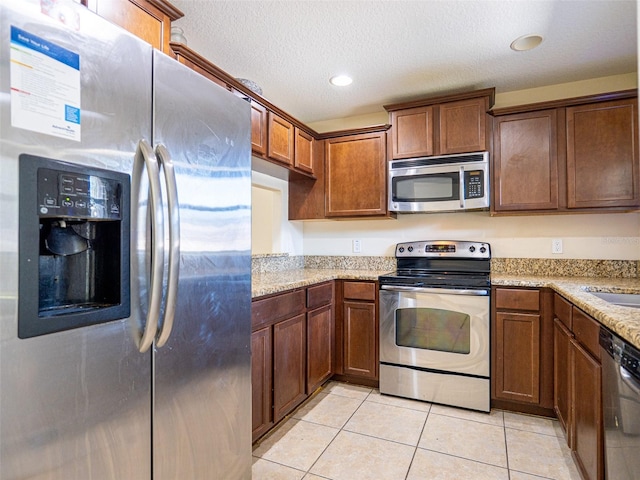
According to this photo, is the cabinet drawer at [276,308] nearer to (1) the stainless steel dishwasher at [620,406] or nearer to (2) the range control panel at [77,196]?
(2) the range control panel at [77,196]

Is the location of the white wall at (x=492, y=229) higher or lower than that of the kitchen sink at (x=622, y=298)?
higher

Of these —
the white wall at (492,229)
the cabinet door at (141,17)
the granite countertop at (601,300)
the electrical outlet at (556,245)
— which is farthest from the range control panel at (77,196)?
the electrical outlet at (556,245)

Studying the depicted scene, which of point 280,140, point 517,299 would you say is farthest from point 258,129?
point 517,299

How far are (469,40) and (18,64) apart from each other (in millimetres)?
2237

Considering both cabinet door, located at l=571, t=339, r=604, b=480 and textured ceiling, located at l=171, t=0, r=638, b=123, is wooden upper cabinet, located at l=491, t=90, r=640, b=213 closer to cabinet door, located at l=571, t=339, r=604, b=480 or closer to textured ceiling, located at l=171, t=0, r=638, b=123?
textured ceiling, located at l=171, t=0, r=638, b=123

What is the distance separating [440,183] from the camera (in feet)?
9.33

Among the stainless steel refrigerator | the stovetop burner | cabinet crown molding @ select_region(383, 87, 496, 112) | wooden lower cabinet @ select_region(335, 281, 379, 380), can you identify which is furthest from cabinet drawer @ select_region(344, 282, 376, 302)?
the stainless steel refrigerator

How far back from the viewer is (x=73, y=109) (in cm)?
90

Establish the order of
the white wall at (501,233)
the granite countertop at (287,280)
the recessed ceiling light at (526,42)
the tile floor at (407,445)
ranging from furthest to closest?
1. the white wall at (501,233)
2. the recessed ceiling light at (526,42)
3. the granite countertop at (287,280)
4. the tile floor at (407,445)

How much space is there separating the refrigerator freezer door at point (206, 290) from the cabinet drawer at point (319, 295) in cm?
104

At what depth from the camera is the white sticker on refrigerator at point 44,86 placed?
31.6 inches


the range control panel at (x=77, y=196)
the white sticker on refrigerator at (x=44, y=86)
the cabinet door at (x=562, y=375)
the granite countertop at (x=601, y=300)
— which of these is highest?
the white sticker on refrigerator at (x=44, y=86)

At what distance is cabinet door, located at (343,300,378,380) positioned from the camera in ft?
9.27

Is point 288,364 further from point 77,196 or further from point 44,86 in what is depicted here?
point 44,86
